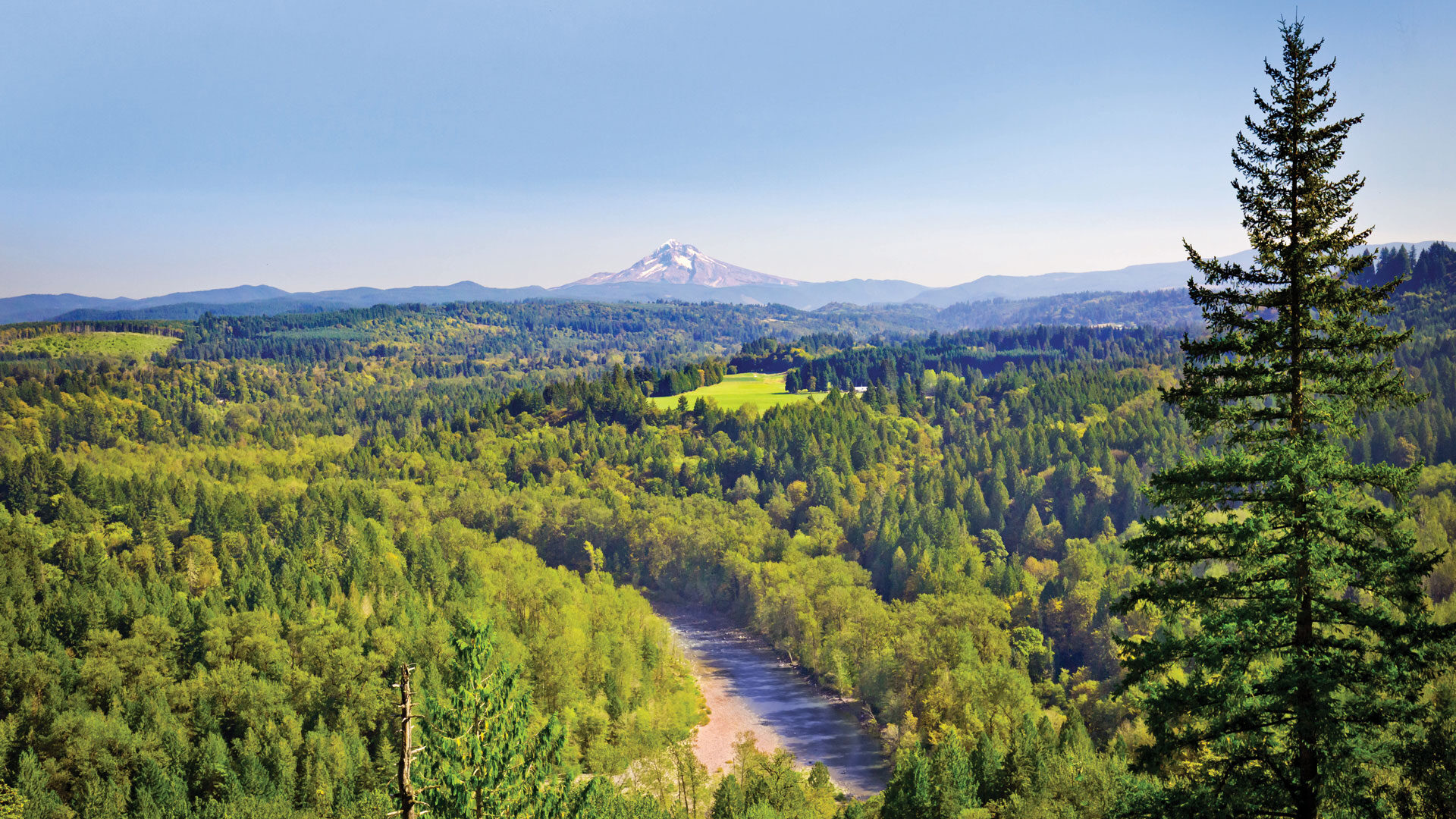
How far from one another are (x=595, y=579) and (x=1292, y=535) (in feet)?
268

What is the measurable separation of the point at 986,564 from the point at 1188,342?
8722 centimetres

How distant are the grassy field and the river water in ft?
244

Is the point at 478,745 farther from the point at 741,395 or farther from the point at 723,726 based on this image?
the point at 741,395

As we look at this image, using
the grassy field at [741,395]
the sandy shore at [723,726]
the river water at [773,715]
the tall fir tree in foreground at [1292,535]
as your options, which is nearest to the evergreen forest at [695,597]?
the tall fir tree in foreground at [1292,535]

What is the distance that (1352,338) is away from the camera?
13719 mm

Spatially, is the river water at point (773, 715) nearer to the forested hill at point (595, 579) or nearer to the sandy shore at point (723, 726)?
the sandy shore at point (723, 726)

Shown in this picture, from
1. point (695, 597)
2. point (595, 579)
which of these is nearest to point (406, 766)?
point (595, 579)

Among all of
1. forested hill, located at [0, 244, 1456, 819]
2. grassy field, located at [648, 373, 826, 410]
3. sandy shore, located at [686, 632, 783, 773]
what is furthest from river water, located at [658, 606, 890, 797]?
→ grassy field, located at [648, 373, 826, 410]

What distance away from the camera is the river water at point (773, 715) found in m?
61.2

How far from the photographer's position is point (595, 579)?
90.9 meters

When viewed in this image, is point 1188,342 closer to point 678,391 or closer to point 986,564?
point 986,564

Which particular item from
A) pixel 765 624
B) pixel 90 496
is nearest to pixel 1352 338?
pixel 765 624

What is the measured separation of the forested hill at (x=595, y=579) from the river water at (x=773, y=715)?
8.55ft

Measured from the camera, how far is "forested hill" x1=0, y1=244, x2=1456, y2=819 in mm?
46656
